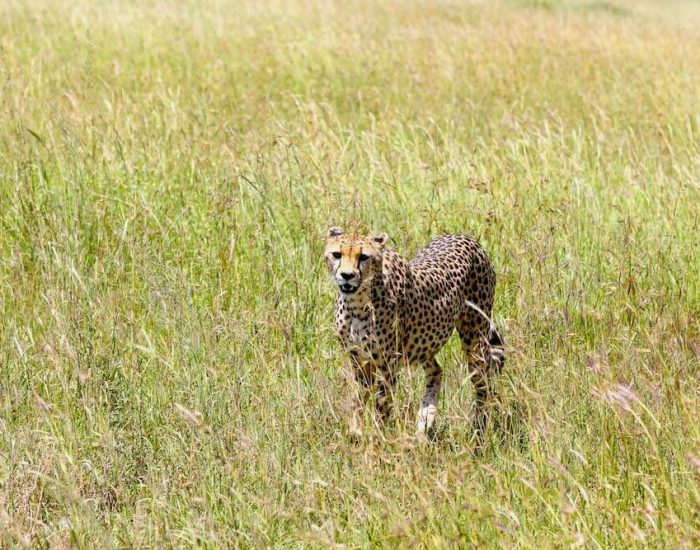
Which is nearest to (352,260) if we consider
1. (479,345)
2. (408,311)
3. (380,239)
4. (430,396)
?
(380,239)

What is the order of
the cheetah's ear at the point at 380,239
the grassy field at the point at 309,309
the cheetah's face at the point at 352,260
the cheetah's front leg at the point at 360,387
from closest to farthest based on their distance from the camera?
the grassy field at the point at 309,309 → the cheetah's front leg at the point at 360,387 → the cheetah's face at the point at 352,260 → the cheetah's ear at the point at 380,239

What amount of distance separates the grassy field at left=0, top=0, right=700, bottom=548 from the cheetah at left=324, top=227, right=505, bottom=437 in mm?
93

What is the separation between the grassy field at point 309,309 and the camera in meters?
2.74

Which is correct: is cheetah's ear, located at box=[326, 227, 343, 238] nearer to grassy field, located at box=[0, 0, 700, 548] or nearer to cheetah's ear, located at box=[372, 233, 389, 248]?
cheetah's ear, located at box=[372, 233, 389, 248]

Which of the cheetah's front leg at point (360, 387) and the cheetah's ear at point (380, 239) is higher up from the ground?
the cheetah's ear at point (380, 239)

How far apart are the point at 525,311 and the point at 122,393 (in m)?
1.41

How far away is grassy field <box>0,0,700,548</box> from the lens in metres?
2.74

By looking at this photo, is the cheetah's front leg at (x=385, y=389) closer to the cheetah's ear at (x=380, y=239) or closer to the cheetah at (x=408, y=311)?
the cheetah at (x=408, y=311)

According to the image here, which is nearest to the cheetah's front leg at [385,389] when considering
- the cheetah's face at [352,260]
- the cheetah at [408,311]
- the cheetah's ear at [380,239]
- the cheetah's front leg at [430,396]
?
the cheetah at [408,311]

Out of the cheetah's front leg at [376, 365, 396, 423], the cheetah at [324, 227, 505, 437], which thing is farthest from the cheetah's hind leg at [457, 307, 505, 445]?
the cheetah's front leg at [376, 365, 396, 423]

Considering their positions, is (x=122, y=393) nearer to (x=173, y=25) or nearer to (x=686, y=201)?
(x=686, y=201)

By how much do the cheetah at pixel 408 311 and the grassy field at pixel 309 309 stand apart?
0.09 metres

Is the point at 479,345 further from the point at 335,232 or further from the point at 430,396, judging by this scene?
the point at 335,232

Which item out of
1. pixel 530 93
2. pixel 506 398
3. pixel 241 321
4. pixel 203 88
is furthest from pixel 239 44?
pixel 506 398
